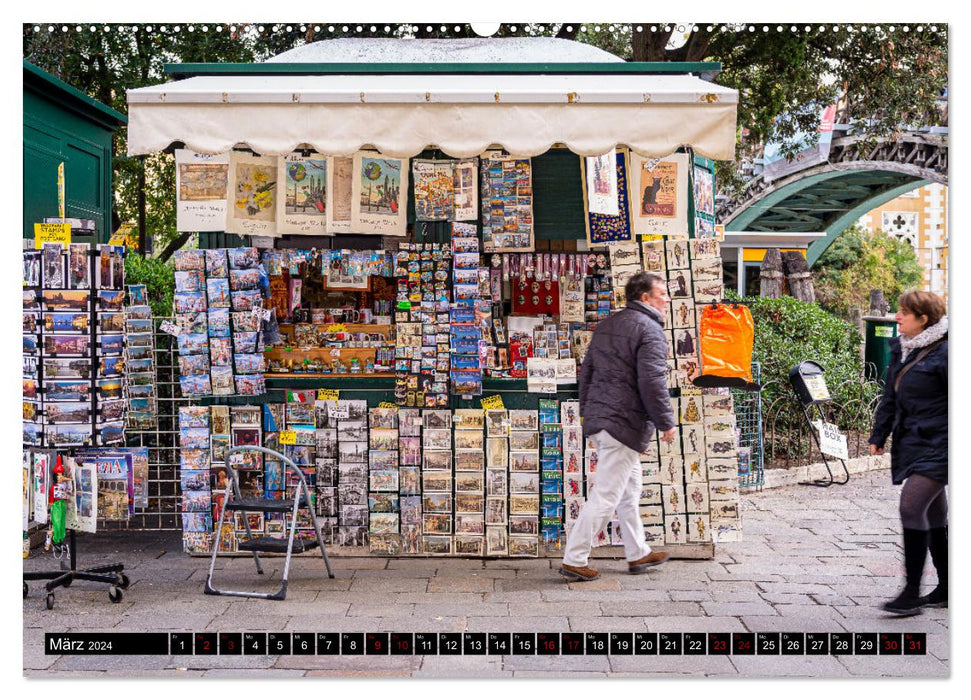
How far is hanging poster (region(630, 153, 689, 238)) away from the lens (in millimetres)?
6914

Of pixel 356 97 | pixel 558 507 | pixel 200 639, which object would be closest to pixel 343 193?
pixel 356 97

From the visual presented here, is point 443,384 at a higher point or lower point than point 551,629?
higher

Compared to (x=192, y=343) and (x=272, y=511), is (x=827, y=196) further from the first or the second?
(x=272, y=511)

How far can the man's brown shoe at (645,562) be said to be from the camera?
6555 mm

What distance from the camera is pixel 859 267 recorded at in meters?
44.1

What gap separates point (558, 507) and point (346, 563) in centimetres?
152

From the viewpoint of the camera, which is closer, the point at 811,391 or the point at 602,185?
the point at 602,185

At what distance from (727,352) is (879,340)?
365 inches

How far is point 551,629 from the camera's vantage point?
5441 millimetres

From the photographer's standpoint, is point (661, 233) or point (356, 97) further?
point (661, 233)

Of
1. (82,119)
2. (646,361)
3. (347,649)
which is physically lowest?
(347,649)

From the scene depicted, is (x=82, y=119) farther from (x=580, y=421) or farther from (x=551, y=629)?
(x=551, y=629)

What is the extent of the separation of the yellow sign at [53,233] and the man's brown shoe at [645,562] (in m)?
4.20

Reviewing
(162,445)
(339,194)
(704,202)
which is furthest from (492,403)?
(162,445)
